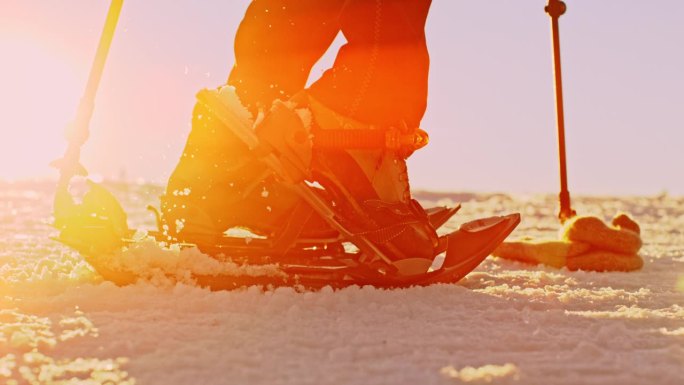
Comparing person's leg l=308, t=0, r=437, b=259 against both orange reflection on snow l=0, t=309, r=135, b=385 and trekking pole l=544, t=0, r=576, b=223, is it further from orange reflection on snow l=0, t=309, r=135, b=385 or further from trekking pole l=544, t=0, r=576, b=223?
trekking pole l=544, t=0, r=576, b=223

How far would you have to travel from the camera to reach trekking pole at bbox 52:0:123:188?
6.95ft

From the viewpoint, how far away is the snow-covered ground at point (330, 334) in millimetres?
1211

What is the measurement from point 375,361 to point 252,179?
34.6 inches

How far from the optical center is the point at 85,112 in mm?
2199

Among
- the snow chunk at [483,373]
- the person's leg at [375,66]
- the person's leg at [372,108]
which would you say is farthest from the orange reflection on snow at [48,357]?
the person's leg at [375,66]

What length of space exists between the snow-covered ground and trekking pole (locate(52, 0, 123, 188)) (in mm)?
301

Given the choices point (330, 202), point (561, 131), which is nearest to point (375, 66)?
point (330, 202)

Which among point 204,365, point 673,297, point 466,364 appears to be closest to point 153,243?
point 204,365

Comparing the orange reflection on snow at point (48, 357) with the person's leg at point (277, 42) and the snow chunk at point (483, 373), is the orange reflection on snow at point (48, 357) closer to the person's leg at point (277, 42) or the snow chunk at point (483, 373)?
the snow chunk at point (483, 373)

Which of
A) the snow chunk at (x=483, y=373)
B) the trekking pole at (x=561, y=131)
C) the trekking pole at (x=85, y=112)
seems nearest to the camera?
the snow chunk at (x=483, y=373)

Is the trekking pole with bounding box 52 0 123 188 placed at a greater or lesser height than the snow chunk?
greater

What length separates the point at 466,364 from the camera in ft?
4.20

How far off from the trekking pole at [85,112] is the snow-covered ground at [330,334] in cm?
30

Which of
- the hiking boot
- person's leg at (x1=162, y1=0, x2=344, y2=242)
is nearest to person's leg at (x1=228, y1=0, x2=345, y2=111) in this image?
person's leg at (x1=162, y1=0, x2=344, y2=242)
